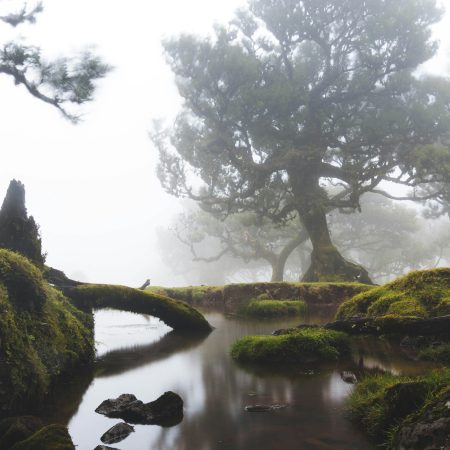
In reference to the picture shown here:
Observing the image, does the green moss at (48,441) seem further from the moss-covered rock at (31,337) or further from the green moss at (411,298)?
the green moss at (411,298)

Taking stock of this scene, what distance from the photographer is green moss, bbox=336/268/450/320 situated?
7988mm

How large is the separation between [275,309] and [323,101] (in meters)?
15.7

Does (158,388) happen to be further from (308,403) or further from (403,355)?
(403,355)

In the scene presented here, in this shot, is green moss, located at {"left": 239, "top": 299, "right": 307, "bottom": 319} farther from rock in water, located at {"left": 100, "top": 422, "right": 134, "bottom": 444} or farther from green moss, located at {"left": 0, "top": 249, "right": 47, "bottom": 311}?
rock in water, located at {"left": 100, "top": 422, "right": 134, "bottom": 444}

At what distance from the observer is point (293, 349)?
6.68 meters

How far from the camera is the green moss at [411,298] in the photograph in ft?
26.2

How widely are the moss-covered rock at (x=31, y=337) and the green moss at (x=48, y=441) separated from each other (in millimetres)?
1150

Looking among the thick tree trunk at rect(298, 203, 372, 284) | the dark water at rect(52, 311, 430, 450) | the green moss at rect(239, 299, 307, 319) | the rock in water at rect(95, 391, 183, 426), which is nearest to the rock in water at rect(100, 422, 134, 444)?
the dark water at rect(52, 311, 430, 450)

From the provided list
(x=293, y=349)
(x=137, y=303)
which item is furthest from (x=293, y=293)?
(x=293, y=349)

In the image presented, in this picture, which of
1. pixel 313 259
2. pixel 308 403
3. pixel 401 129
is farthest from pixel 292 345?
pixel 401 129

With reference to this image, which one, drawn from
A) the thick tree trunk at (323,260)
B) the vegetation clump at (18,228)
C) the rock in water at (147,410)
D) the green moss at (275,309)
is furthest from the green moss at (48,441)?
the thick tree trunk at (323,260)

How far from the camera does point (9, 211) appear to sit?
8.37 meters

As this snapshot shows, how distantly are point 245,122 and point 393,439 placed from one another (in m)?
22.8

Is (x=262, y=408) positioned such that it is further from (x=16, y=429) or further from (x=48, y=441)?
(x=16, y=429)
